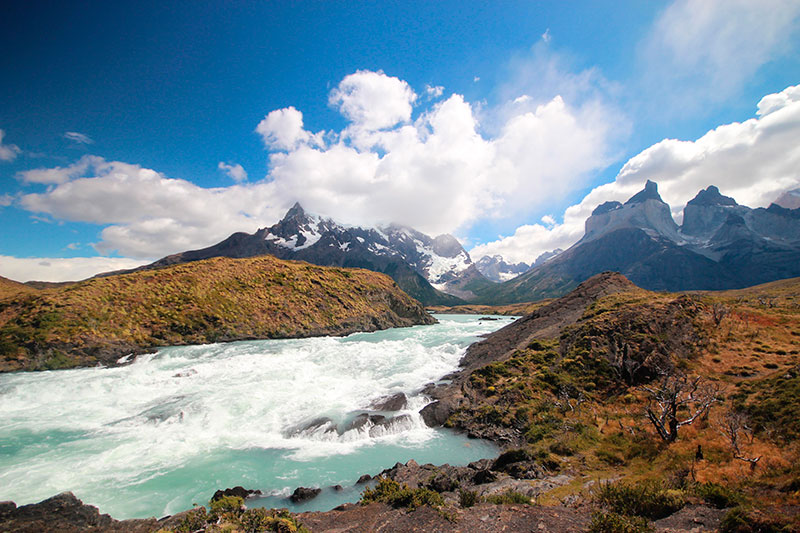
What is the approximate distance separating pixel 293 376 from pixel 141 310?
140 feet

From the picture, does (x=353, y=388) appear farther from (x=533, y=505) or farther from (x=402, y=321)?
(x=402, y=321)

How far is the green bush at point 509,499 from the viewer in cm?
1209

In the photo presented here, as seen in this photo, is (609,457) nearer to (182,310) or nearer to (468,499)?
(468,499)

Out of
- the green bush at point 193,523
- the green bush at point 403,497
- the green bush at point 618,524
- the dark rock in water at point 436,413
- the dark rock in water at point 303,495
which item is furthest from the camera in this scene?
the dark rock in water at point 436,413

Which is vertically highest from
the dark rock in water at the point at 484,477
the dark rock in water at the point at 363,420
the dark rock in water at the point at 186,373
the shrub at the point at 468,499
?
the dark rock in water at the point at 186,373

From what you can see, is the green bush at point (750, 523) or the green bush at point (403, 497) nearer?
the green bush at point (750, 523)

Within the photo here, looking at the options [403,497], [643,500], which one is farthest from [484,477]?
[643,500]

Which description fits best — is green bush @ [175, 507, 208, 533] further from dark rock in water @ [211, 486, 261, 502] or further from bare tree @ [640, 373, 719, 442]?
bare tree @ [640, 373, 719, 442]

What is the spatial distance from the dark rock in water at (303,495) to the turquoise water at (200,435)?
46cm

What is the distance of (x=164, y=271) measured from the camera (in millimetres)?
71500

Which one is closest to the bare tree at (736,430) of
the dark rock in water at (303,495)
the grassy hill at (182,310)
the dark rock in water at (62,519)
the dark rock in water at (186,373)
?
the dark rock in water at (303,495)

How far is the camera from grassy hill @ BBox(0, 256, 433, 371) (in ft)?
148

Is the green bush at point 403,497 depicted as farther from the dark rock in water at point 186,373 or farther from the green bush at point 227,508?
the dark rock in water at point 186,373

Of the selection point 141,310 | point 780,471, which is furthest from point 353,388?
point 141,310
